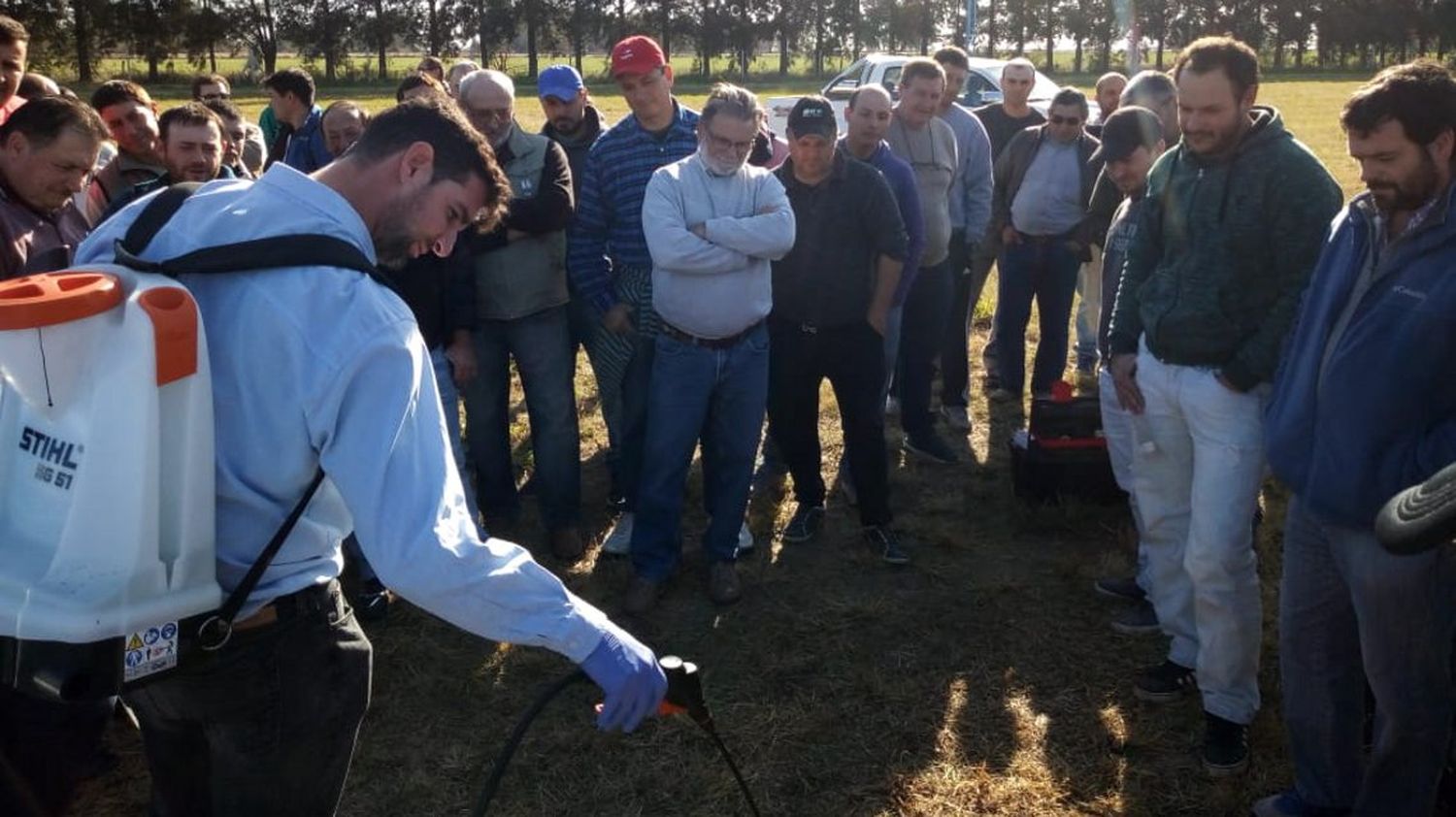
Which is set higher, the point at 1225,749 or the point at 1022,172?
the point at 1022,172

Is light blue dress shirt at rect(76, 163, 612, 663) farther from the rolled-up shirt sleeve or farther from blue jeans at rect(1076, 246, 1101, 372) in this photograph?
blue jeans at rect(1076, 246, 1101, 372)

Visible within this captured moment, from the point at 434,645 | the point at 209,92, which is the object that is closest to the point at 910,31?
the point at 209,92

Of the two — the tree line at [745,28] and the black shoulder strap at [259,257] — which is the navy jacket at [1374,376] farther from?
the tree line at [745,28]

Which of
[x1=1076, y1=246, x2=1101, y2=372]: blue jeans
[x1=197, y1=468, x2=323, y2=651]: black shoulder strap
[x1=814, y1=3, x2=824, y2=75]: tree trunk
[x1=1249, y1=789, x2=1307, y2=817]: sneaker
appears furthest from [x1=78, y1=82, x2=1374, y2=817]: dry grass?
[x1=814, y1=3, x2=824, y2=75]: tree trunk

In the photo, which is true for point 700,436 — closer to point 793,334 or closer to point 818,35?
point 793,334

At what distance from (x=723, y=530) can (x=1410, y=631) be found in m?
2.52

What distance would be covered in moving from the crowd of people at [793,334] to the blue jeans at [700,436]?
0.01 meters

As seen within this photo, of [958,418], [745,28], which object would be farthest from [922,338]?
[745,28]

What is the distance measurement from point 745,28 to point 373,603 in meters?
44.8

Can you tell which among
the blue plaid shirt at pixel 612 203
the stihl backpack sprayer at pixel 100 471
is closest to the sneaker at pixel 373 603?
the blue plaid shirt at pixel 612 203

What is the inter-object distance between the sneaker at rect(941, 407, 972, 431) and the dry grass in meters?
1.25

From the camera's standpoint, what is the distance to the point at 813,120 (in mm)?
4457

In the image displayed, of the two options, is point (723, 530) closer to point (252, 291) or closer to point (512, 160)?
point (512, 160)

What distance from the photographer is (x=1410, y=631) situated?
8.40 ft
